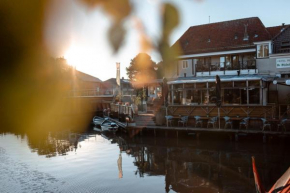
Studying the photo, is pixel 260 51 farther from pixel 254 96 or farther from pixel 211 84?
pixel 211 84

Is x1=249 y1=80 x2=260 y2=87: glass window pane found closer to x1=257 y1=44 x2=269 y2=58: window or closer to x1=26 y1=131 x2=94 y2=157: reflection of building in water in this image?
x1=257 y1=44 x2=269 y2=58: window

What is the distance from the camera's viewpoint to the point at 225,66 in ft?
97.9

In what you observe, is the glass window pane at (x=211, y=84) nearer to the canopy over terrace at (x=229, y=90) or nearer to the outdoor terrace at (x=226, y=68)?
the canopy over terrace at (x=229, y=90)

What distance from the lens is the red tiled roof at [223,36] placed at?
96.5 feet

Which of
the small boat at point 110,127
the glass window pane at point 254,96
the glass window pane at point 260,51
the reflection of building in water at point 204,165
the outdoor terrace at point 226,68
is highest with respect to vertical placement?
the glass window pane at point 260,51

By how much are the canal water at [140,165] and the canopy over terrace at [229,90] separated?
5.75 metres

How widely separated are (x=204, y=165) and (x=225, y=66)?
17.0 m

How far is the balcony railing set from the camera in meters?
28.2

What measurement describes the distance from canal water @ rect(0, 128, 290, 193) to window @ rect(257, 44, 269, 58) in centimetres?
1034

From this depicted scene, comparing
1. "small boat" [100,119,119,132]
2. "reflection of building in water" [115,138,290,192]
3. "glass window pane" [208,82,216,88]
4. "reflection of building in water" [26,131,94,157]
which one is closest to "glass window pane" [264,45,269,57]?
"glass window pane" [208,82,216,88]

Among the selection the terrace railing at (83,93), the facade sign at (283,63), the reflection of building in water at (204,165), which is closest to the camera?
the reflection of building in water at (204,165)

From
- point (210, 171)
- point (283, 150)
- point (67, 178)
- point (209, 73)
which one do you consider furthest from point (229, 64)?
point (67, 178)

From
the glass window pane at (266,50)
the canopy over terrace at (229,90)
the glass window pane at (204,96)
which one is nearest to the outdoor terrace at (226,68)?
the glass window pane at (266,50)

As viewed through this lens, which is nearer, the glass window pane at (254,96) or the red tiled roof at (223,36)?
the glass window pane at (254,96)
